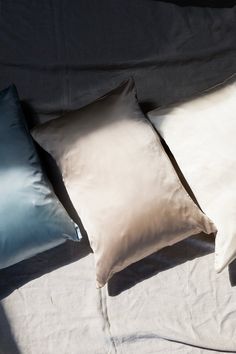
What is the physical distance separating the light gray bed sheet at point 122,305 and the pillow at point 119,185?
0.20ft

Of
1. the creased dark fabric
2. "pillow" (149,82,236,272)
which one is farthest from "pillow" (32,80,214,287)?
the creased dark fabric

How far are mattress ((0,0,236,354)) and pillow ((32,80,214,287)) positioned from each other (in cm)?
7

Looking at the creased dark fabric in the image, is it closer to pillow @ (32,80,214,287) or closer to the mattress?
the mattress

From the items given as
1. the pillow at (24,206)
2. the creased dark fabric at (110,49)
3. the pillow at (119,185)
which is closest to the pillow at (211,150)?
the pillow at (119,185)

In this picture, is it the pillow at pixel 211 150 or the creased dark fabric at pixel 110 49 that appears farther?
the creased dark fabric at pixel 110 49

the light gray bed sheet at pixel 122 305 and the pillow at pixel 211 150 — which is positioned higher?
the pillow at pixel 211 150

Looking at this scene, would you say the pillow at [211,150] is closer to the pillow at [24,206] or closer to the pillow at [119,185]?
the pillow at [119,185]

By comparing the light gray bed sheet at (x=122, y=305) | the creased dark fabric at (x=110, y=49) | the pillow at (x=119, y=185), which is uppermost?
the creased dark fabric at (x=110, y=49)

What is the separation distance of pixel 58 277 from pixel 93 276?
0.08 metres

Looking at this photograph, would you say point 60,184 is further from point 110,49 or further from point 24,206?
point 110,49

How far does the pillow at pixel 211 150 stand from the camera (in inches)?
42.6

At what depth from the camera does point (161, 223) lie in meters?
1.08

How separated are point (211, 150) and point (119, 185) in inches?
8.6

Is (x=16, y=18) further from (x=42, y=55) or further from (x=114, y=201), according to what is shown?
(x=114, y=201)
